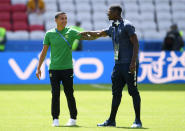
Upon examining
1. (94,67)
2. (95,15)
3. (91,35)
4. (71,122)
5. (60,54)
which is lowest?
(94,67)

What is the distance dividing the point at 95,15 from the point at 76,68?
8550 millimetres

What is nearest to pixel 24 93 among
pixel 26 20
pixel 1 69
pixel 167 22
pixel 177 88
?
pixel 1 69

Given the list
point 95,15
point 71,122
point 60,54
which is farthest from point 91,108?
point 95,15

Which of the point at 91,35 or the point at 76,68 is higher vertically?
the point at 91,35

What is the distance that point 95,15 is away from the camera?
29.9 metres

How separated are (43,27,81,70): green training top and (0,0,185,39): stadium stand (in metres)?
17.4

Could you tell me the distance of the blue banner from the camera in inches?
850

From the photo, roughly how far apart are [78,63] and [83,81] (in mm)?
675

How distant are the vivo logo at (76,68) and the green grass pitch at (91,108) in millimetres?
636

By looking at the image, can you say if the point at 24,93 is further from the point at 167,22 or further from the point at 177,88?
the point at 167,22

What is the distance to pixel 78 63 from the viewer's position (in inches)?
859

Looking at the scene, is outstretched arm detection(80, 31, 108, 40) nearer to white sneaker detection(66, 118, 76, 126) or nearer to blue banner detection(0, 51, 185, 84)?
white sneaker detection(66, 118, 76, 126)

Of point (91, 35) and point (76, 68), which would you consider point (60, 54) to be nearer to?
point (91, 35)

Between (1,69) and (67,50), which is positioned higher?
(67,50)
